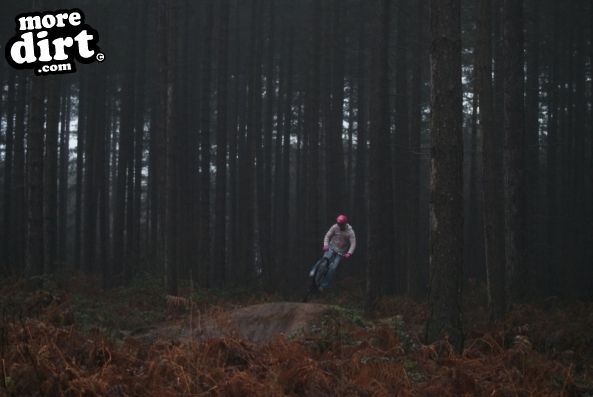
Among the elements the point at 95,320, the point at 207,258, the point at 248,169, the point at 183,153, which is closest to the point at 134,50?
the point at 183,153

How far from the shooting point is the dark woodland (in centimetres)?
787

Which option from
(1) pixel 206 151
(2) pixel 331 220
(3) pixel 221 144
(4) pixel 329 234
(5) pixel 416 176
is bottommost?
(4) pixel 329 234

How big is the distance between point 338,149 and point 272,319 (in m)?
13.0

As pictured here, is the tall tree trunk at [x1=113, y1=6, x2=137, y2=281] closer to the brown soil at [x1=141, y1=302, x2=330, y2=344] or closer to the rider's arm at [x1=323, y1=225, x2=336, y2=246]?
the rider's arm at [x1=323, y1=225, x2=336, y2=246]

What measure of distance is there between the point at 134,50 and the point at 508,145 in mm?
15102

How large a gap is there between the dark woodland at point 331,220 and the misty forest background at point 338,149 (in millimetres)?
68

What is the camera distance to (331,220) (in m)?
24.9

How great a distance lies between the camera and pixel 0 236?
30250 mm

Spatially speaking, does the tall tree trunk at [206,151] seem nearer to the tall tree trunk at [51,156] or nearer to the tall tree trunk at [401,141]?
the tall tree trunk at [51,156]

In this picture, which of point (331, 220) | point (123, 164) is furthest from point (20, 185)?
point (331, 220)

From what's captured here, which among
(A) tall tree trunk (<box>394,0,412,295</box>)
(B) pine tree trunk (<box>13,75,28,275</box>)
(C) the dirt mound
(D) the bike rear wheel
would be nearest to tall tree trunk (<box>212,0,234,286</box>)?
(A) tall tree trunk (<box>394,0,412,295</box>)

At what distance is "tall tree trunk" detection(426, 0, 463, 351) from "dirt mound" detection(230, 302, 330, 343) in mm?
2454

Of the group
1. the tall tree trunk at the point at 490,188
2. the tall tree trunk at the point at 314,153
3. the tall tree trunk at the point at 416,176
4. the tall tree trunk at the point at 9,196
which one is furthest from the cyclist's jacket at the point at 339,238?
the tall tree trunk at the point at 9,196

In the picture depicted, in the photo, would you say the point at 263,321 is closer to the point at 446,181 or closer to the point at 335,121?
the point at 446,181
